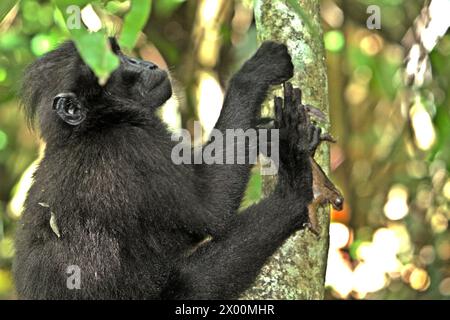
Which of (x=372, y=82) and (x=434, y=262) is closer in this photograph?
(x=372, y=82)

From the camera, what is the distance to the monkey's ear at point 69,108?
18.4ft

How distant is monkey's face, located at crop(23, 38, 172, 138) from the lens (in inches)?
224

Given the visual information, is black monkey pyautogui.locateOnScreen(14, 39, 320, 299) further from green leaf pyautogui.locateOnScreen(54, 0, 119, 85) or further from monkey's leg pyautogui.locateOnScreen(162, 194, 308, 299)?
green leaf pyautogui.locateOnScreen(54, 0, 119, 85)

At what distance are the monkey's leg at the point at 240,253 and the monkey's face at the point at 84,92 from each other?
3.57ft

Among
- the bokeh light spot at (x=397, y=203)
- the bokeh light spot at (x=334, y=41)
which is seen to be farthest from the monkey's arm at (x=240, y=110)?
the bokeh light spot at (x=397, y=203)

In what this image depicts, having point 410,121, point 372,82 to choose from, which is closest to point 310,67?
point 410,121

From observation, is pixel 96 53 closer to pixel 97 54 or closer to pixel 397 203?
pixel 97 54

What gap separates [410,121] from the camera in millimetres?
7902

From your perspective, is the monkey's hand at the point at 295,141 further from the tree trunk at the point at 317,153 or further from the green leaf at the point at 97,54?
the green leaf at the point at 97,54

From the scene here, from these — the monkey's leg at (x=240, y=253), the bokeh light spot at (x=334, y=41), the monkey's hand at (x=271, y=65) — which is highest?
the monkey's hand at (x=271, y=65)

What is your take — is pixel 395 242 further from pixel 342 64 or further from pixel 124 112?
pixel 124 112

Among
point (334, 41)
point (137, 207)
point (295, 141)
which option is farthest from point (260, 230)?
point (334, 41)

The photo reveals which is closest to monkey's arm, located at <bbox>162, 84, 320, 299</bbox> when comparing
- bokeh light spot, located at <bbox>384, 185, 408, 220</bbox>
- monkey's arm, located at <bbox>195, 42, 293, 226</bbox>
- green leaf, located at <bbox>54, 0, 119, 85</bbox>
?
monkey's arm, located at <bbox>195, 42, 293, 226</bbox>
